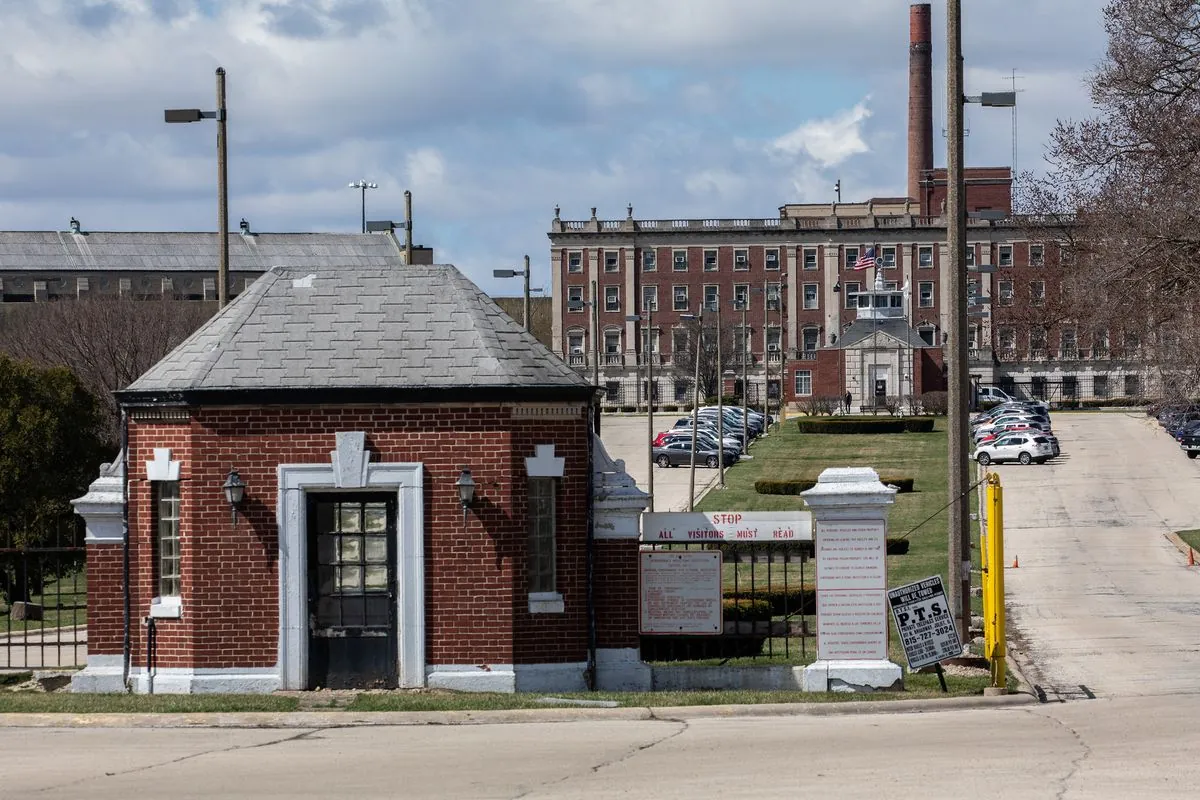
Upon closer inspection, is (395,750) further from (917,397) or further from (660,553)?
(917,397)

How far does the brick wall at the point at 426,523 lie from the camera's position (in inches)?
719

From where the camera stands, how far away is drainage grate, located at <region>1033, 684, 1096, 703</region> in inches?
705

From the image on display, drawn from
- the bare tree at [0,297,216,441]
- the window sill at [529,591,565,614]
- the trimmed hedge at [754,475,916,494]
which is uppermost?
the bare tree at [0,297,216,441]

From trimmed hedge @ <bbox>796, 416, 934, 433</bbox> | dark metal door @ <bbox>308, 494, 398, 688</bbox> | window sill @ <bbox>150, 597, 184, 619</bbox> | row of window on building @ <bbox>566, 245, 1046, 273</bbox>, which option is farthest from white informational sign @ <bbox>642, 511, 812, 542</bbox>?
row of window on building @ <bbox>566, 245, 1046, 273</bbox>

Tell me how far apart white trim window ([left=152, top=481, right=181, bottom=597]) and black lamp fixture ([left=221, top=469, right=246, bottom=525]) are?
82cm

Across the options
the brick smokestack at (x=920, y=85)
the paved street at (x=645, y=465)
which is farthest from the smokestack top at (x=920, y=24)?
the paved street at (x=645, y=465)

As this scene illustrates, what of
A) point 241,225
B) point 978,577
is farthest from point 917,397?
point 978,577

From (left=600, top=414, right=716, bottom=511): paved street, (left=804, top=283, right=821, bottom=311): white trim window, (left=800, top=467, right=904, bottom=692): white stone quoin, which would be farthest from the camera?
(left=804, top=283, right=821, bottom=311): white trim window

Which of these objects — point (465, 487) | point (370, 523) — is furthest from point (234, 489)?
point (465, 487)

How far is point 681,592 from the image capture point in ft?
61.9

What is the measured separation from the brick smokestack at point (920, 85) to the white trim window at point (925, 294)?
9076mm

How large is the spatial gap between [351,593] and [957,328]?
8452 millimetres

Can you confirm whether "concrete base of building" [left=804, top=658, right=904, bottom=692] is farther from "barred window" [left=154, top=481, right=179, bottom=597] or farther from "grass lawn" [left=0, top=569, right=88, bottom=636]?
"grass lawn" [left=0, top=569, right=88, bottom=636]

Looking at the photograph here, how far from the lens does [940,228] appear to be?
137m
